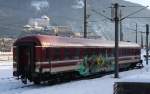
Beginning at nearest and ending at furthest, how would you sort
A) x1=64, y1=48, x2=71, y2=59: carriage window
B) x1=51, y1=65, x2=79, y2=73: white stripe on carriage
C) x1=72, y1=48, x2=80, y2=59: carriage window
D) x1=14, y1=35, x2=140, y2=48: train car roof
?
x1=14, y1=35, x2=140, y2=48: train car roof, x1=51, y1=65, x2=79, y2=73: white stripe on carriage, x1=64, y1=48, x2=71, y2=59: carriage window, x1=72, y1=48, x2=80, y2=59: carriage window

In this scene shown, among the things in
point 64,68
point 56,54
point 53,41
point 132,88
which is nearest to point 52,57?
point 56,54

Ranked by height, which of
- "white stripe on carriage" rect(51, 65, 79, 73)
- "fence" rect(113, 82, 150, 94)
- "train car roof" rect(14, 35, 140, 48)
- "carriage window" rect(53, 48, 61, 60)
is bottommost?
"white stripe on carriage" rect(51, 65, 79, 73)

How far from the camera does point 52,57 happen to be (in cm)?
2919

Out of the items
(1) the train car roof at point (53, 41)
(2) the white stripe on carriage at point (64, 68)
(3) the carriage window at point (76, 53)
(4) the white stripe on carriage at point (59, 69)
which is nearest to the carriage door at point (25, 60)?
(1) the train car roof at point (53, 41)

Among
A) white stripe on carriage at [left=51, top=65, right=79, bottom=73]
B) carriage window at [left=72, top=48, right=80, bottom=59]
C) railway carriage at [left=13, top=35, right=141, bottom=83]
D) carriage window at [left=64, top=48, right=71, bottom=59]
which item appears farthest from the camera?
carriage window at [left=72, top=48, right=80, bottom=59]

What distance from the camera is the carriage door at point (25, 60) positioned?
28.7 meters

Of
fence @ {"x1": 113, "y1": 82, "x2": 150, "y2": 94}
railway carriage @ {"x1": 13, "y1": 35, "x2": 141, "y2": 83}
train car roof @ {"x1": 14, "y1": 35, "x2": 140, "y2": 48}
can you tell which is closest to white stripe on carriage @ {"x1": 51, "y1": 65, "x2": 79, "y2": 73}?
railway carriage @ {"x1": 13, "y1": 35, "x2": 141, "y2": 83}

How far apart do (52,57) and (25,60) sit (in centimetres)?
148

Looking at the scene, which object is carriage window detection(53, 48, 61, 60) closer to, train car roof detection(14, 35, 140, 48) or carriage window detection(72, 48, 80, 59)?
train car roof detection(14, 35, 140, 48)

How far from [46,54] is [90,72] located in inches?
344

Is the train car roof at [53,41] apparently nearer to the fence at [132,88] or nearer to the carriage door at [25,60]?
the carriage door at [25,60]

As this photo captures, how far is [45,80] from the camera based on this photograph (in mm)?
29141

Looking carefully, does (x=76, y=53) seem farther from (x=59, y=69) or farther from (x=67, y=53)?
(x=59, y=69)

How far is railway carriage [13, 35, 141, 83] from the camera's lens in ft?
93.1
